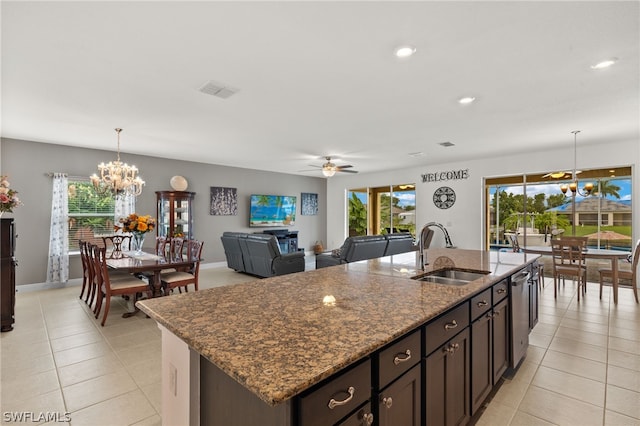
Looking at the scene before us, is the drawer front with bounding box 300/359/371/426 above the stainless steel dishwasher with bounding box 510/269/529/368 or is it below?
above

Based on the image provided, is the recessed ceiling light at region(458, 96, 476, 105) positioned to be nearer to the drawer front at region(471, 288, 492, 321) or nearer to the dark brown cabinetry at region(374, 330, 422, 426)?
the drawer front at region(471, 288, 492, 321)

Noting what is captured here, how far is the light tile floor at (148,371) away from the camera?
2.05 meters

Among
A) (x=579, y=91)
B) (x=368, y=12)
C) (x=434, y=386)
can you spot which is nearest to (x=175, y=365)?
(x=434, y=386)

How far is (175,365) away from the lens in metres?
1.39

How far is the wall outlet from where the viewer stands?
4.52 ft

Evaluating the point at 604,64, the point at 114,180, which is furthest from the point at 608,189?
the point at 114,180

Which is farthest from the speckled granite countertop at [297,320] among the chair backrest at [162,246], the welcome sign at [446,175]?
the welcome sign at [446,175]

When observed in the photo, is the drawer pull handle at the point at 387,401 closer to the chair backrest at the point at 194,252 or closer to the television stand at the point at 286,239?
the chair backrest at the point at 194,252

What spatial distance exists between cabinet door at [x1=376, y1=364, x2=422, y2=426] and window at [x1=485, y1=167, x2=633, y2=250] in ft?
18.5

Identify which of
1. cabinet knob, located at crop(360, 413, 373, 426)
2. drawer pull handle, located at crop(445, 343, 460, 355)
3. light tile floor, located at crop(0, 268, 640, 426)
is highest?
drawer pull handle, located at crop(445, 343, 460, 355)

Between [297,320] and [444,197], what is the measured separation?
752cm

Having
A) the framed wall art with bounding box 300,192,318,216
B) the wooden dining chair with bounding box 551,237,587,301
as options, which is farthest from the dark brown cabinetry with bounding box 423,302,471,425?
the framed wall art with bounding box 300,192,318,216

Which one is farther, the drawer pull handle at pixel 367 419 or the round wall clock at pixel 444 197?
the round wall clock at pixel 444 197

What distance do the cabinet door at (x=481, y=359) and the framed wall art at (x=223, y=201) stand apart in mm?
6943
